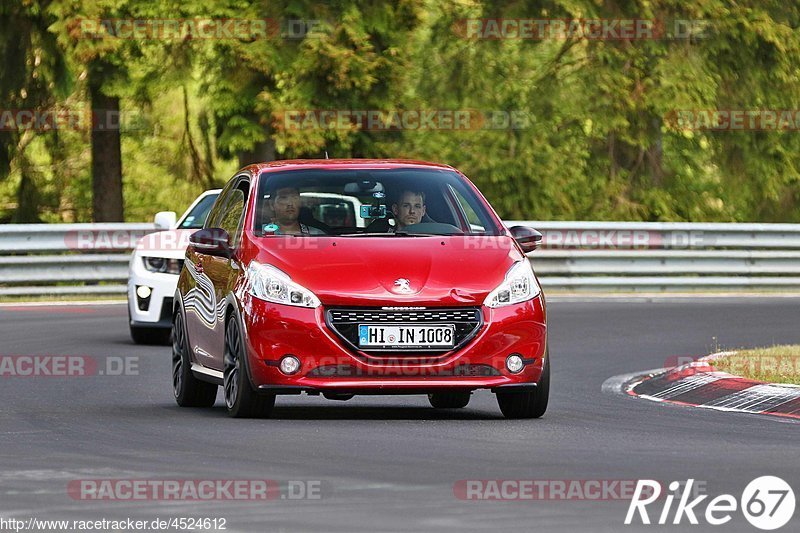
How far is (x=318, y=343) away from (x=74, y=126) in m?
21.7

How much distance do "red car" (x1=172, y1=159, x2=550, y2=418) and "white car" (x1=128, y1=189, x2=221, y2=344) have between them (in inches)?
259

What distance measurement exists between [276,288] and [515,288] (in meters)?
1.41

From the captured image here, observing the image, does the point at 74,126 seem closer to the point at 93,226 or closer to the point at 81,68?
the point at 81,68

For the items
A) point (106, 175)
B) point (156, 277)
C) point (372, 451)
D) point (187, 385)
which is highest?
point (372, 451)

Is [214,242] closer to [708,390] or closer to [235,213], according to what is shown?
[235,213]

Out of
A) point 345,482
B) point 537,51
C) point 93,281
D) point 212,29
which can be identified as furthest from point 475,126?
point 345,482

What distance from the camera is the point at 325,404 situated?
13875 mm

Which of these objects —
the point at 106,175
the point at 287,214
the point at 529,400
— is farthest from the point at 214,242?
the point at 106,175

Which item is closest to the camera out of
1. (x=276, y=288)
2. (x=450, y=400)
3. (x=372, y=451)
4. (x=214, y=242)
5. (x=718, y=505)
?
(x=718, y=505)

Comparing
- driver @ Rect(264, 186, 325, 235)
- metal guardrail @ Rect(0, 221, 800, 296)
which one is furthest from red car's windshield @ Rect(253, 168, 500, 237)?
metal guardrail @ Rect(0, 221, 800, 296)

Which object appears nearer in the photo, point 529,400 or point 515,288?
point 515,288

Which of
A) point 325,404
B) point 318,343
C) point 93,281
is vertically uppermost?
point 318,343

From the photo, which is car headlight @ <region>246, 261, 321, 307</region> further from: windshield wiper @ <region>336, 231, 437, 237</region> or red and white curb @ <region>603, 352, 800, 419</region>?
red and white curb @ <region>603, 352, 800, 419</region>

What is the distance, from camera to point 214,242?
12.8 metres
